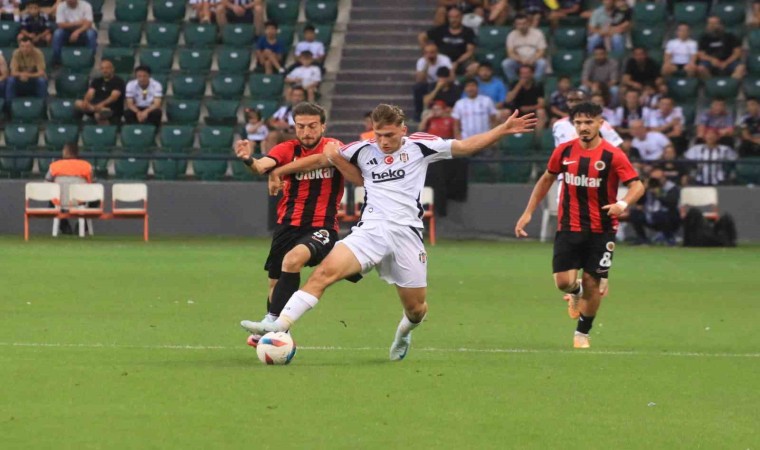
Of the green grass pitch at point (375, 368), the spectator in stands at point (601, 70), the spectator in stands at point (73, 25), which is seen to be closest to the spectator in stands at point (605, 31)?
the spectator in stands at point (601, 70)

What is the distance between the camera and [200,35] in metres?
27.9

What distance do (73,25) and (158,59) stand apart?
5.55 ft

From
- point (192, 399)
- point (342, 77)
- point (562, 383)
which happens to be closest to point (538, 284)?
point (562, 383)

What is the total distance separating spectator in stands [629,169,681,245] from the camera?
2342 cm

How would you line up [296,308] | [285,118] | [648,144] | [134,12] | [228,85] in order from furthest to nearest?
[134,12]
[228,85]
[285,118]
[648,144]
[296,308]

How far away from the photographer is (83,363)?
9.75m

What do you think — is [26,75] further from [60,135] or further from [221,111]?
[221,111]

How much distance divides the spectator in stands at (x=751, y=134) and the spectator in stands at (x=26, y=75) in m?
12.2

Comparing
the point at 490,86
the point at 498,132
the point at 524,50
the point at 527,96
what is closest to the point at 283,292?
the point at 498,132

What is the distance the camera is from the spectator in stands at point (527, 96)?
24.9 m

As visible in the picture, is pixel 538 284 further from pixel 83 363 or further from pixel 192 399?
pixel 192 399

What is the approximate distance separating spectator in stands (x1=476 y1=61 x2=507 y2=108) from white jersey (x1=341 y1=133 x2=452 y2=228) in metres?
15.3

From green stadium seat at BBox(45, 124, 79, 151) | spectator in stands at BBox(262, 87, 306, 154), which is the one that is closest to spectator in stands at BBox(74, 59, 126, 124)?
green stadium seat at BBox(45, 124, 79, 151)

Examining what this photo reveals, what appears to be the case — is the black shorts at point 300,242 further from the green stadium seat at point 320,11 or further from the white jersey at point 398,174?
the green stadium seat at point 320,11
